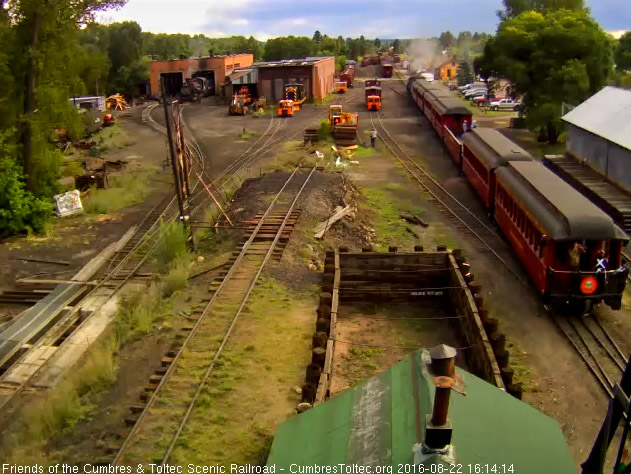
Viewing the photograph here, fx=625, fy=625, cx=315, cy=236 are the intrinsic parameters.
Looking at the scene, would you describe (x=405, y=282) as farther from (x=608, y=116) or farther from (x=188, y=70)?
(x=188, y=70)

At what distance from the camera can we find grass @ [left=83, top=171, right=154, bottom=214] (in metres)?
24.5

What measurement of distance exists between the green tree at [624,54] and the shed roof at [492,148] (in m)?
37.3

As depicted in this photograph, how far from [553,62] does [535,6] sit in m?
31.1

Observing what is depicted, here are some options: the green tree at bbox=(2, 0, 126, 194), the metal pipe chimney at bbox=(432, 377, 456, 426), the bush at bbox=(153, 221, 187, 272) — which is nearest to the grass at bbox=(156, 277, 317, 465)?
the bush at bbox=(153, 221, 187, 272)

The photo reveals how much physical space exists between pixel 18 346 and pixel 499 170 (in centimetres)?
1383

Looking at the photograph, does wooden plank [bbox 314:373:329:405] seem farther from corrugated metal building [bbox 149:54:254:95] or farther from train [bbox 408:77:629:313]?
corrugated metal building [bbox 149:54:254:95]

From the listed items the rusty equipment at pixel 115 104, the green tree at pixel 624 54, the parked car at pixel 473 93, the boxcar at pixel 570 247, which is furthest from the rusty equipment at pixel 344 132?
the rusty equipment at pixel 115 104

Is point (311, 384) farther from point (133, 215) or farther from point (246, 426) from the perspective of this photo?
point (133, 215)

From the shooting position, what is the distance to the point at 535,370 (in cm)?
1184

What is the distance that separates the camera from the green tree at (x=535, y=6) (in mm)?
52031

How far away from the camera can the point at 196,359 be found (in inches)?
452

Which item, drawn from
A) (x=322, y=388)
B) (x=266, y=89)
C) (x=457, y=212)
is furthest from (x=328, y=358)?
(x=266, y=89)

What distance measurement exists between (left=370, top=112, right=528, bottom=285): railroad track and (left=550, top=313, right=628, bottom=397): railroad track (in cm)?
236

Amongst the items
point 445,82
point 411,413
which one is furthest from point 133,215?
point 445,82
